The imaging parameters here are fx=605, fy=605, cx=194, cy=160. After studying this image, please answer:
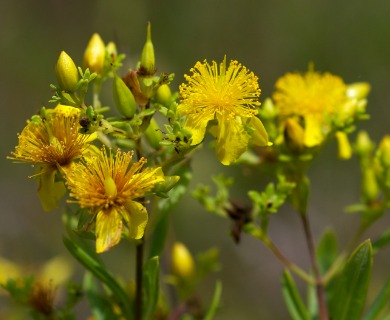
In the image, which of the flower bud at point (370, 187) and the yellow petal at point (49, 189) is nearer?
the yellow petal at point (49, 189)

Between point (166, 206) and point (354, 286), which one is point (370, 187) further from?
point (166, 206)

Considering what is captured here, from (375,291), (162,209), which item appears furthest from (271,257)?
(162,209)

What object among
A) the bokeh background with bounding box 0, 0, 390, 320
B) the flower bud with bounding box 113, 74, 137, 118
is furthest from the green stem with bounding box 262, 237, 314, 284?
the bokeh background with bounding box 0, 0, 390, 320

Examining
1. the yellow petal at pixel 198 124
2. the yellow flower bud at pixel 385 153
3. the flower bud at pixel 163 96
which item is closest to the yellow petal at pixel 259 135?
the yellow petal at pixel 198 124

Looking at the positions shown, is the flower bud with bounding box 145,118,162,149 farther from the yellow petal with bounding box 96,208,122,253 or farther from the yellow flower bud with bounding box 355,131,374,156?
the yellow flower bud with bounding box 355,131,374,156

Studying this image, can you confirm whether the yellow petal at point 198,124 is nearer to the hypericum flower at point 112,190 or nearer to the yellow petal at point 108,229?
the hypericum flower at point 112,190
